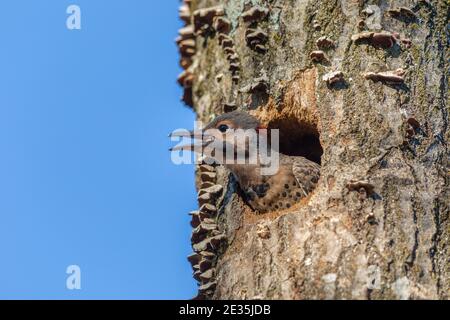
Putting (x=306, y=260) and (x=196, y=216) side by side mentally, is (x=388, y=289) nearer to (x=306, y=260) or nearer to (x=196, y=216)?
(x=306, y=260)

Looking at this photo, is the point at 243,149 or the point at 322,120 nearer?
the point at 322,120

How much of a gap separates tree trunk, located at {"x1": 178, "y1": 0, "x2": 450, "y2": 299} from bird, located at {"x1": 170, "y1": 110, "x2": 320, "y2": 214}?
0.12 meters

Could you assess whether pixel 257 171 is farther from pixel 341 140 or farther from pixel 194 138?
pixel 341 140

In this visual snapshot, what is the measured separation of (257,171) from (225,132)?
18.1 inches

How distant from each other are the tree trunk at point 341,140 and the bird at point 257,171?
12cm

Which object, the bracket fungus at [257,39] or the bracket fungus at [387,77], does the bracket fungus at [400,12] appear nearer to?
the bracket fungus at [387,77]

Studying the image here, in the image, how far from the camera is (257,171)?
716cm

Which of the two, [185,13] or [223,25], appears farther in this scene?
[185,13]

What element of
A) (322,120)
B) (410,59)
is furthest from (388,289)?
(410,59)

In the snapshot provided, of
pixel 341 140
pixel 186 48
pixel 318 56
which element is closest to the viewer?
pixel 341 140

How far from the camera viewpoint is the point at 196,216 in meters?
6.49

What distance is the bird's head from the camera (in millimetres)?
6836

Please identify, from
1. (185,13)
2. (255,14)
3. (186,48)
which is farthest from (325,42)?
(185,13)
